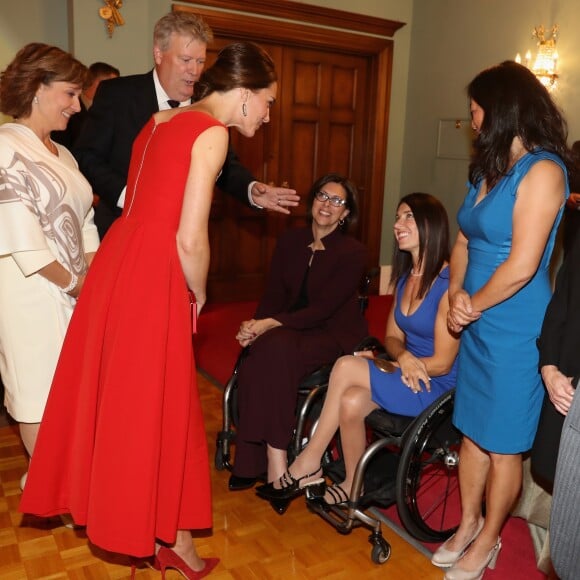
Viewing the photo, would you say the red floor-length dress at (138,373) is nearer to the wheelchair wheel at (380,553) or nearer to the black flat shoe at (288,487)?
the black flat shoe at (288,487)

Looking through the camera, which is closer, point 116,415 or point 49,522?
point 116,415

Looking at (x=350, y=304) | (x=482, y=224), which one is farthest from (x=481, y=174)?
(x=350, y=304)

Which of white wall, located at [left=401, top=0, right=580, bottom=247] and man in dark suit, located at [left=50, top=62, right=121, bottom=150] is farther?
white wall, located at [left=401, top=0, right=580, bottom=247]

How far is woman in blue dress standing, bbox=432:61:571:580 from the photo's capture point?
5.82 ft

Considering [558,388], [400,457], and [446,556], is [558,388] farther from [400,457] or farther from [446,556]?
[446,556]

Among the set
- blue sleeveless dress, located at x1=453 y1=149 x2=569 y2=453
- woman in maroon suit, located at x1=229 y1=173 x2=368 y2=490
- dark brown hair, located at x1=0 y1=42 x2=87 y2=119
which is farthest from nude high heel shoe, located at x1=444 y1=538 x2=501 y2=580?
dark brown hair, located at x1=0 y1=42 x2=87 y2=119

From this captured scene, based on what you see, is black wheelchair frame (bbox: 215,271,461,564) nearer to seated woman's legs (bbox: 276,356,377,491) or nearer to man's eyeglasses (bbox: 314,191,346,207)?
seated woman's legs (bbox: 276,356,377,491)

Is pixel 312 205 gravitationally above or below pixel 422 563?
above

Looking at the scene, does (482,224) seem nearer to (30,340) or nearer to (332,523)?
(332,523)

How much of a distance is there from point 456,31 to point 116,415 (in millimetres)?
5031

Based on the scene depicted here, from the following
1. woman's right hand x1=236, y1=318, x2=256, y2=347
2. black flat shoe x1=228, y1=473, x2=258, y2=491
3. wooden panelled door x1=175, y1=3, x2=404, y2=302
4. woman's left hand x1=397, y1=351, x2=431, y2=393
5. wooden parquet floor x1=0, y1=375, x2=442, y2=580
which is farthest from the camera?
wooden panelled door x1=175, y1=3, x2=404, y2=302

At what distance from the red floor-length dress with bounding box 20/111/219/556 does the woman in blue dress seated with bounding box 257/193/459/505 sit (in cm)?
56

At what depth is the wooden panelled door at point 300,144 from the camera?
5.63 m

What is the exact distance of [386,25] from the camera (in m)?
5.87
